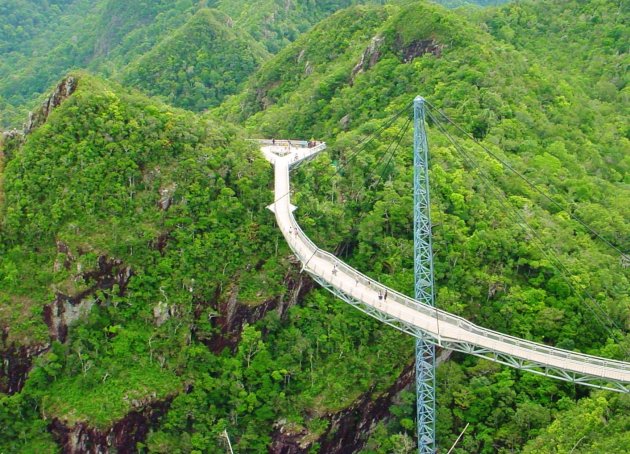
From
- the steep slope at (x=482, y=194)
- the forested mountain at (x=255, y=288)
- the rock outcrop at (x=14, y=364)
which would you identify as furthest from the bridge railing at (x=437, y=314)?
the rock outcrop at (x=14, y=364)

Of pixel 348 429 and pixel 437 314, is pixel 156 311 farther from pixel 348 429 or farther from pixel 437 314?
pixel 437 314

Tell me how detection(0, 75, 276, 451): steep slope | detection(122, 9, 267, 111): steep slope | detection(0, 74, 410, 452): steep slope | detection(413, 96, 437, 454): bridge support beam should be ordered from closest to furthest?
detection(413, 96, 437, 454): bridge support beam → detection(0, 74, 410, 452): steep slope → detection(0, 75, 276, 451): steep slope → detection(122, 9, 267, 111): steep slope

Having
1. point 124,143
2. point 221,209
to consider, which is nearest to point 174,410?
point 221,209

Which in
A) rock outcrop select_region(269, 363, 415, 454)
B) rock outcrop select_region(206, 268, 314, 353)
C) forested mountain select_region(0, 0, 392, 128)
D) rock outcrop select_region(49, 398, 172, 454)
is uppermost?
rock outcrop select_region(206, 268, 314, 353)

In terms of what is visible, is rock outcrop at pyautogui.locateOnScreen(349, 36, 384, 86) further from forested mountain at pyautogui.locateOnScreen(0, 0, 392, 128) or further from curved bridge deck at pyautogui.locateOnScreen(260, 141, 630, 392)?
forested mountain at pyautogui.locateOnScreen(0, 0, 392, 128)

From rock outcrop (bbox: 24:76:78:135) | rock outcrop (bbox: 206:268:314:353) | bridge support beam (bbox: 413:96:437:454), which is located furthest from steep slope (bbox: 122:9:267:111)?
bridge support beam (bbox: 413:96:437:454)

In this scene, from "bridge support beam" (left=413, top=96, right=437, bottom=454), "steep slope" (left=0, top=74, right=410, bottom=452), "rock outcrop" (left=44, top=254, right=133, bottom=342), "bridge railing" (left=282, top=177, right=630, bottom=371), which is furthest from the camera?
Result: "rock outcrop" (left=44, top=254, right=133, bottom=342)

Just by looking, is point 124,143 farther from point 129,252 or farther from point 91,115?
point 129,252
